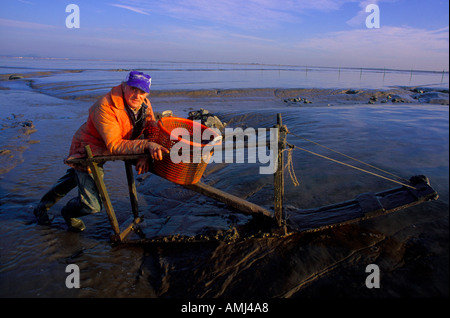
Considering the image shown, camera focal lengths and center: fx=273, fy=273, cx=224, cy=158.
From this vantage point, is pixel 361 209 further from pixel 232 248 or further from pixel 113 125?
pixel 113 125

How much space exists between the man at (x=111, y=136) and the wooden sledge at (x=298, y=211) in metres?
0.20

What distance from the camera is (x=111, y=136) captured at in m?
2.96

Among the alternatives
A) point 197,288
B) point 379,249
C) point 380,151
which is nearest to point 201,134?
point 197,288

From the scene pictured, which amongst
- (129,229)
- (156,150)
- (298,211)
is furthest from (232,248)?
(156,150)

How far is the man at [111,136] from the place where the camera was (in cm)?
296

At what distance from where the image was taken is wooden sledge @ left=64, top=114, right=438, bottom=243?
3.24m

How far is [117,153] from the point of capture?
3.02 metres

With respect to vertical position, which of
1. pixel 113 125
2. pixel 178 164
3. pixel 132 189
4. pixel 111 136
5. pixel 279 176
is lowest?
pixel 132 189

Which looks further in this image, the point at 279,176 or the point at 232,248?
the point at 232,248

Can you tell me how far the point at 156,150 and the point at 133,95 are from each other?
70 cm

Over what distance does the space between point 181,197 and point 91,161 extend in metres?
2.18

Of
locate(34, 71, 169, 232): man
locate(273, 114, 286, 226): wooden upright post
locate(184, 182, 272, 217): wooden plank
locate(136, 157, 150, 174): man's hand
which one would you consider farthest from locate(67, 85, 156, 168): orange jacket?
locate(273, 114, 286, 226): wooden upright post

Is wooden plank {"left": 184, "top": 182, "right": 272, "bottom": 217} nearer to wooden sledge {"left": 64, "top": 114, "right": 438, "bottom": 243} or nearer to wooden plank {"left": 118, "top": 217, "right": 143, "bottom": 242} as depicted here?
wooden sledge {"left": 64, "top": 114, "right": 438, "bottom": 243}

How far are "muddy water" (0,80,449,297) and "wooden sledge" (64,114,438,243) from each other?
191mm
